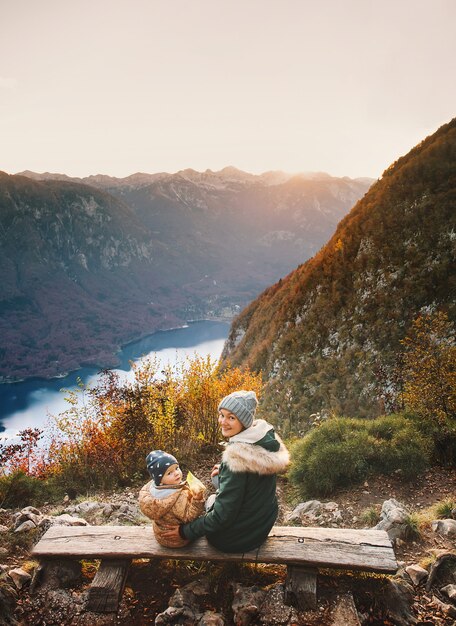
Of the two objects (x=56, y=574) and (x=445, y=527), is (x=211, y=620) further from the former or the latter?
(x=445, y=527)

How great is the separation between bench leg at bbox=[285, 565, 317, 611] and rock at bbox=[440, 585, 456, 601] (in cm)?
119

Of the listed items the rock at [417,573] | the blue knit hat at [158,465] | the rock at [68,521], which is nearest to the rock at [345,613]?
the rock at [417,573]

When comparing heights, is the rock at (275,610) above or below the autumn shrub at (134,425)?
above

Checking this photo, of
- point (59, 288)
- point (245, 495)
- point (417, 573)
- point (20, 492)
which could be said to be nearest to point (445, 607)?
point (417, 573)

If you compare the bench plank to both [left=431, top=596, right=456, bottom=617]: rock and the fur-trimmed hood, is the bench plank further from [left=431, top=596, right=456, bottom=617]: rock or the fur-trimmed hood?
the fur-trimmed hood

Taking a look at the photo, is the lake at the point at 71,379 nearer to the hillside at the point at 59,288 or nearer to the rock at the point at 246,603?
the hillside at the point at 59,288

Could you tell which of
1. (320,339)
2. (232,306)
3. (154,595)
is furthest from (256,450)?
(232,306)

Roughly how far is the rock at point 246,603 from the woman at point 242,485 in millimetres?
296

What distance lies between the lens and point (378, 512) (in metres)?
5.08

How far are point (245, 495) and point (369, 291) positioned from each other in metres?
14.8

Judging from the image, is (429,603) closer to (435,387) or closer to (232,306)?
(435,387)

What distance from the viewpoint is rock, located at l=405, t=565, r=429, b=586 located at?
11.1 ft

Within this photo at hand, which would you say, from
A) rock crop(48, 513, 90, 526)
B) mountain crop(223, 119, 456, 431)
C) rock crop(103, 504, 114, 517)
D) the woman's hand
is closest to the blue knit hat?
the woman's hand

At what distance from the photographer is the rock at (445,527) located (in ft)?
13.8
